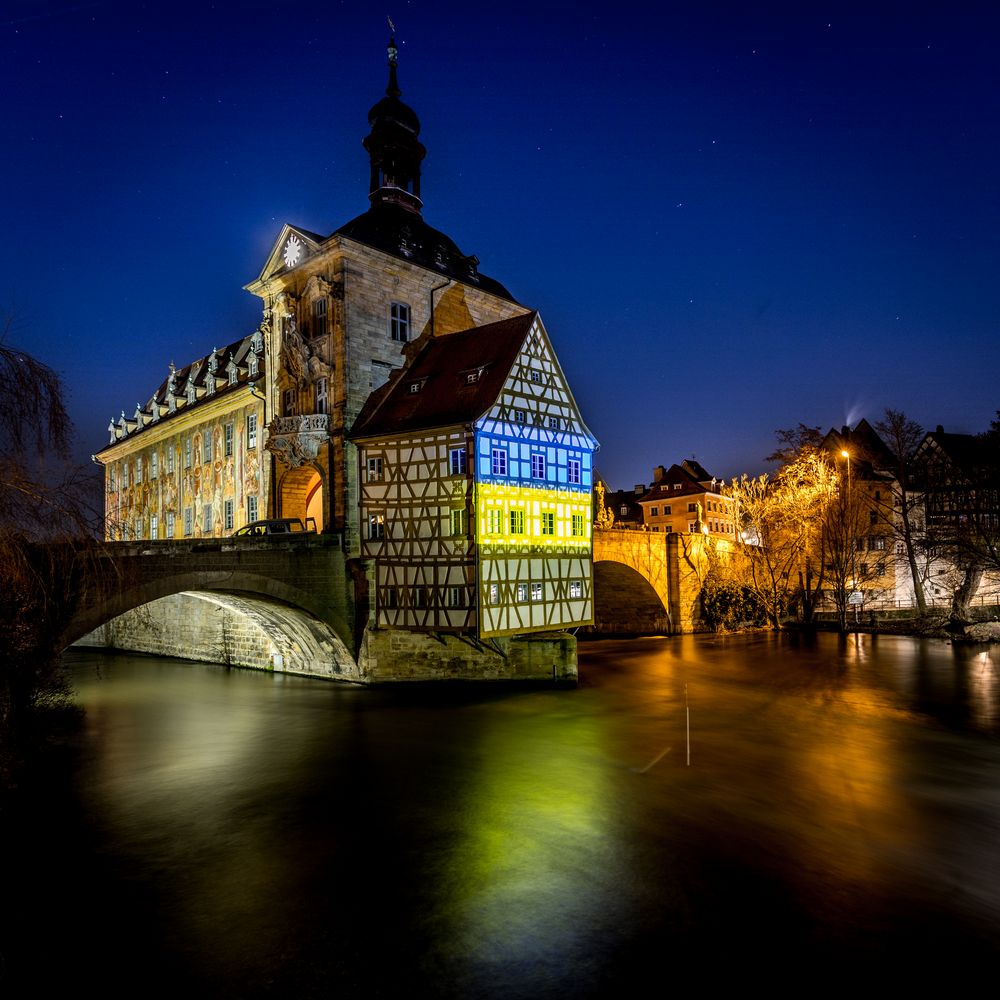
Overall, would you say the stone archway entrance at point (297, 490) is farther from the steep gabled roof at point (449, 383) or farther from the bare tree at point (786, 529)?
the bare tree at point (786, 529)

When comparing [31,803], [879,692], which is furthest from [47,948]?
[879,692]

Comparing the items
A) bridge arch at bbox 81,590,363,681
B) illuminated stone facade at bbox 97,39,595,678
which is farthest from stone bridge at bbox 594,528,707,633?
bridge arch at bbox 81,590,363,681

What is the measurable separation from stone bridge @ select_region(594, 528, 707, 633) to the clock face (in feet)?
70.2

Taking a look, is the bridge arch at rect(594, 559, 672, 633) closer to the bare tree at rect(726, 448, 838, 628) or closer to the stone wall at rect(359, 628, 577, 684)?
the bare tree at rect(726, 448, 838, 628)

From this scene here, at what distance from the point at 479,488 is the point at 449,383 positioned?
14.5ft

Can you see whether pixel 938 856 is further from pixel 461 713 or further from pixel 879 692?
pixel 879 692

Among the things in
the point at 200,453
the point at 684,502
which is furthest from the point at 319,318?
the point at 684,502

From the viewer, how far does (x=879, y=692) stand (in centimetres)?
2528

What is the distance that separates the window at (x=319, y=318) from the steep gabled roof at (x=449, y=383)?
103 inches

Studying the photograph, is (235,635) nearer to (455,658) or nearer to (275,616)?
(275,616)

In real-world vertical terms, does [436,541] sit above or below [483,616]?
above

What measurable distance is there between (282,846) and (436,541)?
1227cm

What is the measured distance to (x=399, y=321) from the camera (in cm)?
2786

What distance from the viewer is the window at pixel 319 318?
1054 inches
